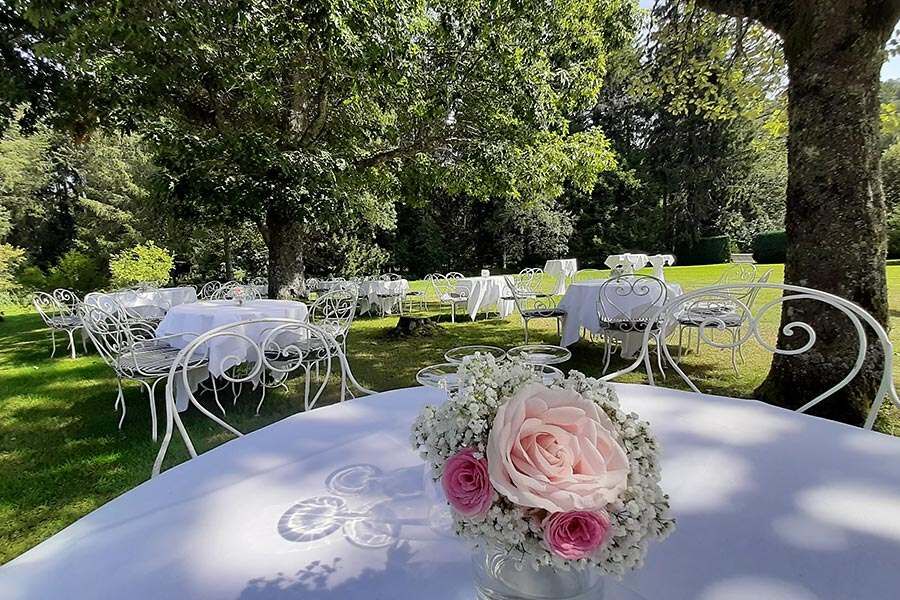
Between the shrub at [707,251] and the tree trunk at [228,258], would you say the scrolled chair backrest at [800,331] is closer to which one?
the tree trunk at [228,258]

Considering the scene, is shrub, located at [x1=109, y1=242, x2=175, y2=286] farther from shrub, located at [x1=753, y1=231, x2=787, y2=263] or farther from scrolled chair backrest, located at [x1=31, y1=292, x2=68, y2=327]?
shrub, located at [x1=753, y1=231, x2=787, y2=263]

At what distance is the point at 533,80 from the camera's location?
6.55 m

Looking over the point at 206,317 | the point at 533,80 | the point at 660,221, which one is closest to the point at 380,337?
the point at 206,317

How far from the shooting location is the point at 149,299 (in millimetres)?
6410

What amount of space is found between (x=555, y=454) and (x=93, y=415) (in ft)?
14.4

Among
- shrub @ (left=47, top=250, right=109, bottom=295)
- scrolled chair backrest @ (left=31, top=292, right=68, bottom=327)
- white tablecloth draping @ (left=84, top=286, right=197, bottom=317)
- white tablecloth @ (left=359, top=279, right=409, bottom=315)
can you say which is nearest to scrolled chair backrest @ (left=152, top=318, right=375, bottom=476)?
white tablecloth draping @ (left=84, top=286, right=197, bottom=317)

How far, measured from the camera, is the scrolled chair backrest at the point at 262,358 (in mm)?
1287

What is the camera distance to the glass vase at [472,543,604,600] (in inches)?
20.5

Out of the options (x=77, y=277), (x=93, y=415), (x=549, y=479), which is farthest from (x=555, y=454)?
(x=77, y=277)

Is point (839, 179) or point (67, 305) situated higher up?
point (839, 179)

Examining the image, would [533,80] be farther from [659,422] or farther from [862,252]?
[659,422]

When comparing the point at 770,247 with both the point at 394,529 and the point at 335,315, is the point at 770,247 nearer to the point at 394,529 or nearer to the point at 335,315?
the point at 335,315

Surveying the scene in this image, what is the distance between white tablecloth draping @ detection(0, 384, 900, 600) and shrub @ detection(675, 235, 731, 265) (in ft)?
68.6

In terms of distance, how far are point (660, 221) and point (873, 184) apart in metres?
20.1
